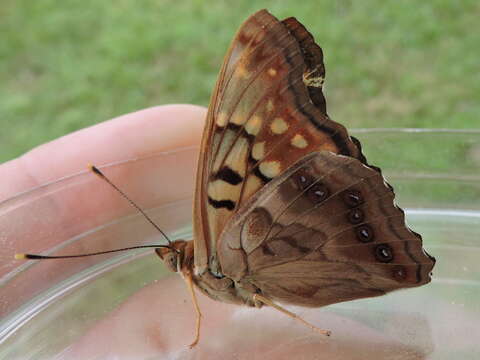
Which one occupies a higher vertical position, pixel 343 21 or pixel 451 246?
pixel 343 21

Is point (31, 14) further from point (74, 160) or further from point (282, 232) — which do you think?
point (282, 232)

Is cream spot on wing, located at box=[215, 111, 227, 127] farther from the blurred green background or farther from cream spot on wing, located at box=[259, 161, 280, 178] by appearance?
the blurred green background

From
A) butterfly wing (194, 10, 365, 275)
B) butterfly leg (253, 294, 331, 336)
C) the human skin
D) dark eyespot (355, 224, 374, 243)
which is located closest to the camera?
butterfly wing (194, 10, 365, 275)

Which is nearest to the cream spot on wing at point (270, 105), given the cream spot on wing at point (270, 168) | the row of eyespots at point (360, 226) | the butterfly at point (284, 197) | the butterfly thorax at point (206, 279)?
the butterfly at point (284, 197)

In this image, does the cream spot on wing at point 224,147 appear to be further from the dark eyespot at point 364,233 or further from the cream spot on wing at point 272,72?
the dark eyespot at point 364,233

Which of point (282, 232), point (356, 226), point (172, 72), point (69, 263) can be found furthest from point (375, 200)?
point (172, 72)

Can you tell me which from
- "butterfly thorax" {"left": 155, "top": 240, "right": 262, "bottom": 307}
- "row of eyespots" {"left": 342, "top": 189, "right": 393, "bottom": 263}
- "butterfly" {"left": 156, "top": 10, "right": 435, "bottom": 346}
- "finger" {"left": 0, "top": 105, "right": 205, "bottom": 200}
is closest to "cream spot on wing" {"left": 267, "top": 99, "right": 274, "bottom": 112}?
"butterfly" {"left": 156, "top": 10, "right": 435, "bottom": 346}

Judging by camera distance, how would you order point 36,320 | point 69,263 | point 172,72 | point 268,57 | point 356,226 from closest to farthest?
point 268,57 < point 356,226 < point 36,320 < point 69,263 < point 172,72
